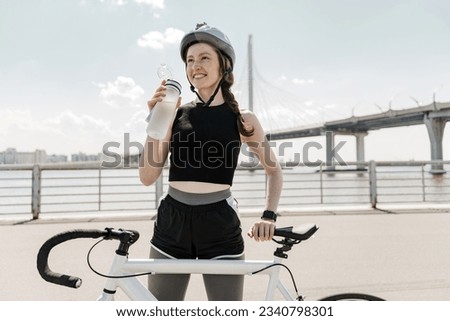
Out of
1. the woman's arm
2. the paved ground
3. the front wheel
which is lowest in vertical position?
the paved ground

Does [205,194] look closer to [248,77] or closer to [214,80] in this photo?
[214,80]

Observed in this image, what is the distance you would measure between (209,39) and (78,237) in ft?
2.43

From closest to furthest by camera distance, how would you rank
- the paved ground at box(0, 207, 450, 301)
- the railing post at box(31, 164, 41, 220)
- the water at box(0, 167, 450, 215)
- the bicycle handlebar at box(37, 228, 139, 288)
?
the bicycle handlebar at box(37, 228, 139, 288), the paved ground at box(0, 207, 450, 301), the railing post at box(31, 164, 41, 220), the water at box(0, 167, 450, 215)

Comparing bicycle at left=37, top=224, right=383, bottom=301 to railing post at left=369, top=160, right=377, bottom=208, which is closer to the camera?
bicycle at left=37, top=224, right=383, bottom=301

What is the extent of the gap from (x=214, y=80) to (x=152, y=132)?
0.94ft

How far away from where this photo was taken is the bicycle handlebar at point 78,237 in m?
0.90

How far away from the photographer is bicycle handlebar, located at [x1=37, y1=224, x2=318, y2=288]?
0.90m

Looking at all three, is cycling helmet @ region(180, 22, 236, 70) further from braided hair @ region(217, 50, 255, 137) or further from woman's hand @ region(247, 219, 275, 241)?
woman's hand @ region(247, 219, 275, 241)

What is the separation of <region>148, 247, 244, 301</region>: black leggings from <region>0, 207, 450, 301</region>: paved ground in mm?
348

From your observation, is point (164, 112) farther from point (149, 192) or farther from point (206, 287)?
point (149, 192)

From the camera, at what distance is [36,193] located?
5125mm

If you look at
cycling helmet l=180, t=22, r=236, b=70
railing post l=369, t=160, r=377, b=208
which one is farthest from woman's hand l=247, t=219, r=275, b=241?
railing post l=369, t=160, r=377, b=208

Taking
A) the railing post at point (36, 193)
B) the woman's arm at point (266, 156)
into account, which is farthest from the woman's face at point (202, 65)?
the railing post at point (36, 193)
